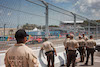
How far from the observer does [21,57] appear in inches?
93.8

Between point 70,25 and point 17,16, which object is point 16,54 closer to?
point 17,16

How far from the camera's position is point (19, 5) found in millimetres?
5320

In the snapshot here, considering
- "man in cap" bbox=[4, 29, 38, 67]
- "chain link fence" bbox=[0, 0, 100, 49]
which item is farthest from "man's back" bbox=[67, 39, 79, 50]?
"man in cap" bbox=[4, 29, 38, 67]

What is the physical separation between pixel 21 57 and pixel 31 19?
3.57 meters

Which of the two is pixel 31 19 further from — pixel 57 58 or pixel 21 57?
pixel 21 57

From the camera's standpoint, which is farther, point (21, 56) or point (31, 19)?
point (31, 19)

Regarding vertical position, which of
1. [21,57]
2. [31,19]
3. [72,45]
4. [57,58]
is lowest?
[57,58]

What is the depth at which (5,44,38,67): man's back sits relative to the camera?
93.4 inches

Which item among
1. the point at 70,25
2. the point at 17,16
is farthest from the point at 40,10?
the point at 70,25

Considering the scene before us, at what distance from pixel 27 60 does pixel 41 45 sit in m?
4.48

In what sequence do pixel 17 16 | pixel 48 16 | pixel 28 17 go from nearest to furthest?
pixel 17 16 → pixel 28 17 → pixel 48 16

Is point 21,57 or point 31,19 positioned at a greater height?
point 31,19

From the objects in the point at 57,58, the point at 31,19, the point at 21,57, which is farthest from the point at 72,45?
the point at 21,57

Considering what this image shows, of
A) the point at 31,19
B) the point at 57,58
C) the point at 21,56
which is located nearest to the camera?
the point at 21,56
